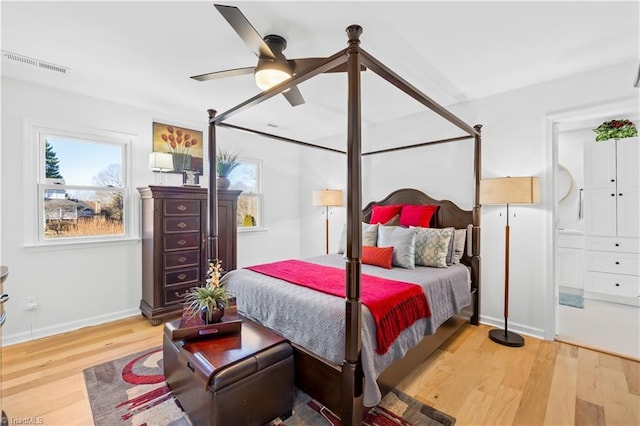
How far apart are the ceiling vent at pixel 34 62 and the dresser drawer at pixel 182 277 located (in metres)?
2.18

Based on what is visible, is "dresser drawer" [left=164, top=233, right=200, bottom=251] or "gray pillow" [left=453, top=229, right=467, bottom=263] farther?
"dresser drawer" [left=164, top=233, right=200, bottom=251]

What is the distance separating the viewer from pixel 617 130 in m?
3.67

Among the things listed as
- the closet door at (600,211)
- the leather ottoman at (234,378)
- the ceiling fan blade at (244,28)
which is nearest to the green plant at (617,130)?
the closet door at (600,211)

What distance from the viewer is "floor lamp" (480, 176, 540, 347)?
2.70m

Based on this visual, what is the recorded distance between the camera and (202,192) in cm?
353

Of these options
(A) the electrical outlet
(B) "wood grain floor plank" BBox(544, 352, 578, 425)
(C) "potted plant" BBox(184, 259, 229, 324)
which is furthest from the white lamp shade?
(B) "wood grain floor plank" BBox(544, 352, 578, 425)

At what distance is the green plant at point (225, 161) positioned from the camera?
3.90 m

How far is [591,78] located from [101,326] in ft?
18.3

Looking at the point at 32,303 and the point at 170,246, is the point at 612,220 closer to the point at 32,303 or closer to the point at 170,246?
the point at 170,246

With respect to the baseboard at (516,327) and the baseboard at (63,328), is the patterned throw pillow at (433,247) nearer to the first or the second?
the baseboard at (516,327)

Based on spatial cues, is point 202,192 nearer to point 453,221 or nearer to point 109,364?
point 109,364

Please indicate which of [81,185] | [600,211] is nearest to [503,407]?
[600,211]

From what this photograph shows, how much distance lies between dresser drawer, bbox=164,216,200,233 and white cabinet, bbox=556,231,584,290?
4955 mm

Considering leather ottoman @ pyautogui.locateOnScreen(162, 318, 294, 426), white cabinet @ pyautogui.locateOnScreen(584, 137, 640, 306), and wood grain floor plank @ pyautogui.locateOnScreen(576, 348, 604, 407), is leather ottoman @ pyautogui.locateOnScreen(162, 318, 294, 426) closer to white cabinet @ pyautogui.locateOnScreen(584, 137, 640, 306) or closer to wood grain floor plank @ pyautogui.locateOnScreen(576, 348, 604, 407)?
wood grain floor plank @ pyautogui.locateOnScreen(576, 348, 604, 407)
